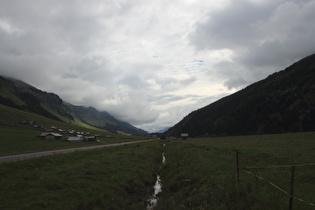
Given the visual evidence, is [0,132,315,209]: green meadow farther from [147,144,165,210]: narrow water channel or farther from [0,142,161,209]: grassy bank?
[147,144,165,210]: narrow water channel

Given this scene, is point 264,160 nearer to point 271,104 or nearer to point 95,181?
point 95,181

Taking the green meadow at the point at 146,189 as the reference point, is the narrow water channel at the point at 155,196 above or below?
below

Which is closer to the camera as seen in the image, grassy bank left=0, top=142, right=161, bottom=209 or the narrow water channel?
grassy bank left=0, top=142, right=161, bottom=209

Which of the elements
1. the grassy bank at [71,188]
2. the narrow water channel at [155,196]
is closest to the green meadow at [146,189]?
the grassy bank at [71,188]

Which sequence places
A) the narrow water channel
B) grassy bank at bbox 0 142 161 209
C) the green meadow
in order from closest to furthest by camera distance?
the green meadow, grassy bank at bbox 0 142 161 209, the narrow water channel

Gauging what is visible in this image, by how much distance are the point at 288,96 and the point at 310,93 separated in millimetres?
21022

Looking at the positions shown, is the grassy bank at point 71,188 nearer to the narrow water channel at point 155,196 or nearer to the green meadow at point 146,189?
the green meadow at point 146,189

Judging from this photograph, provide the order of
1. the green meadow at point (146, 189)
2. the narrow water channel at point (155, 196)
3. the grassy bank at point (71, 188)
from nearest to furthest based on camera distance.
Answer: the green meadow at point (146, 189) → the grassy bank at point (71, 188) → the narrow water channel at point (155, 196)

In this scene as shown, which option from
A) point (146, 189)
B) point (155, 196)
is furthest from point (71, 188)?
point (146, 189)

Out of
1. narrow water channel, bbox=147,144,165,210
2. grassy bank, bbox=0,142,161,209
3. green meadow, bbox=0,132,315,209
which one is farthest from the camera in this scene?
narrow water channel, bbox=147,144,165,210

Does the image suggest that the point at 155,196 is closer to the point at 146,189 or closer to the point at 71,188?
the point at 146,189

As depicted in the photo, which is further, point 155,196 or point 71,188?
point 155,196

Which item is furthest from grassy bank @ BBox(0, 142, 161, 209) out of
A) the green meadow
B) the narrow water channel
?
the narrow water channel

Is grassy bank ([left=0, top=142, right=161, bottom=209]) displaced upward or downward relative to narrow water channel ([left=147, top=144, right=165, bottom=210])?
upward
